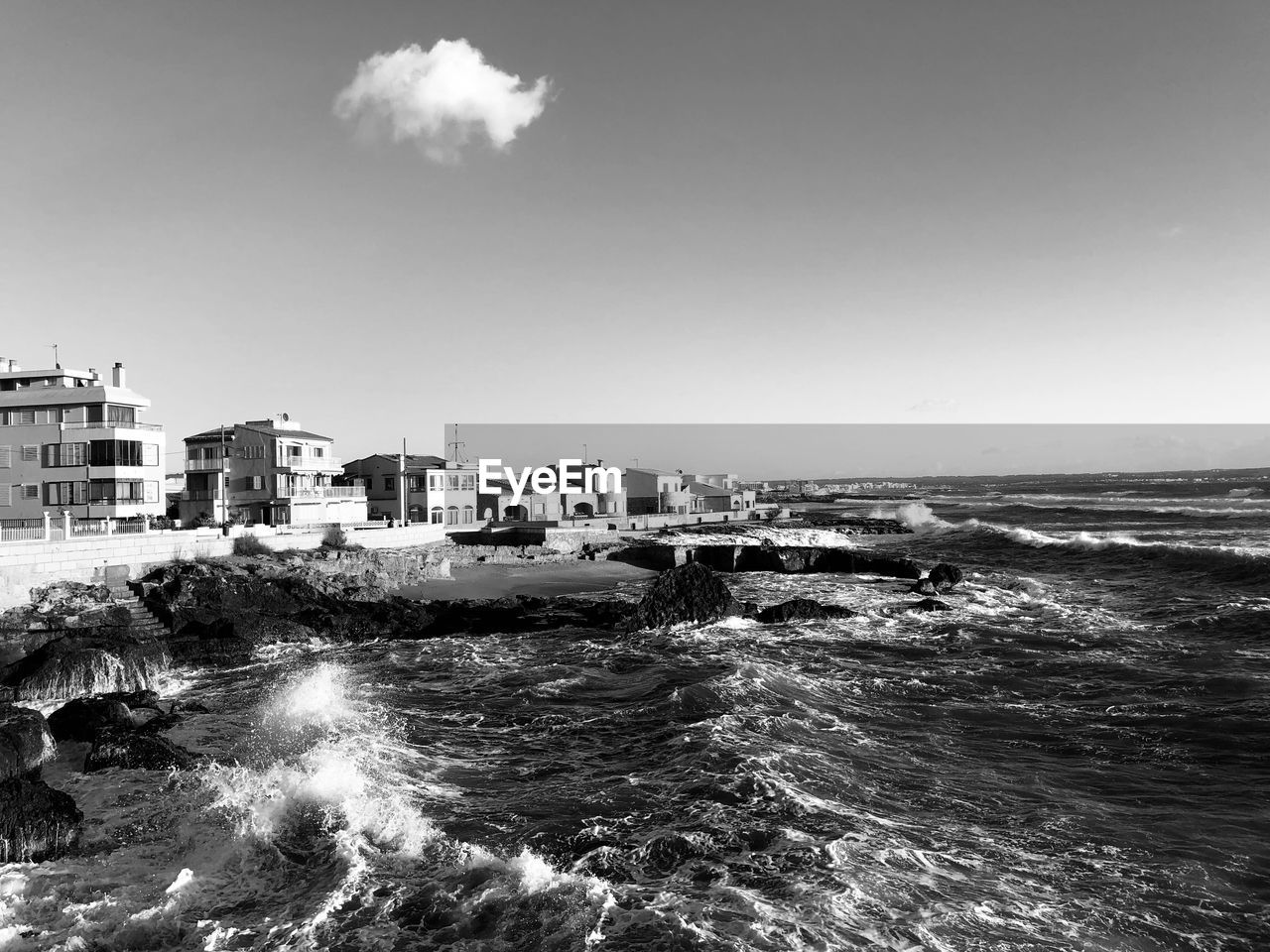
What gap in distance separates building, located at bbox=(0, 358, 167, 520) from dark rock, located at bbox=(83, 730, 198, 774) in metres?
26.4

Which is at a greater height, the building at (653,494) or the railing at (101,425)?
the railing at (101,425)

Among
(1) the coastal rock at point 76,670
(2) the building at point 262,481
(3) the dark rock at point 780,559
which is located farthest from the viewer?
(2) the building at point 262,481

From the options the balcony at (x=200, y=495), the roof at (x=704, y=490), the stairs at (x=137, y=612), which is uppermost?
the balcony at (x=200, y=495)

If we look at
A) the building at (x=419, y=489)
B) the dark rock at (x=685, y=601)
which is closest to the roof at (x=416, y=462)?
the building at (x=419, y=489)

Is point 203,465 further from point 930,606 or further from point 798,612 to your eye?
point 930,606

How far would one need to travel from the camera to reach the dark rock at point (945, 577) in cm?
3334

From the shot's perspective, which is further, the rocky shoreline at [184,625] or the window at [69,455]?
the window at [69,455]

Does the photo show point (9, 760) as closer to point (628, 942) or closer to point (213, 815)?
point (213, 815)

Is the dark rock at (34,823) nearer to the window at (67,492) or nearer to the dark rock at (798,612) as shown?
the dark rock at (798,612)

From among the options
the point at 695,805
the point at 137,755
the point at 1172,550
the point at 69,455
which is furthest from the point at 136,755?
the point at 1172,550

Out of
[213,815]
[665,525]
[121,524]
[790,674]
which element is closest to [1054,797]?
[790,674]

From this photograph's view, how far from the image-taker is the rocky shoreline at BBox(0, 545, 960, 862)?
13.3 meters

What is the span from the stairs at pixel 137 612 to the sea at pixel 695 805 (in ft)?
15.6

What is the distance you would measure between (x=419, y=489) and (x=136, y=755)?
130ft
